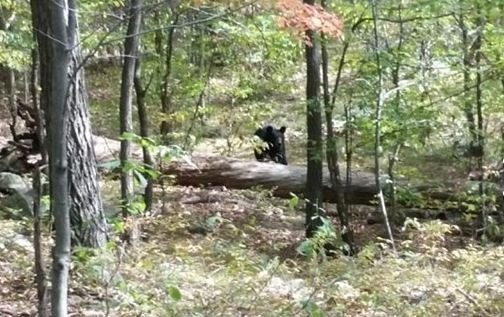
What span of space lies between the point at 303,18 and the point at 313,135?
2417 mm

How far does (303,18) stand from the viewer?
6.70 m

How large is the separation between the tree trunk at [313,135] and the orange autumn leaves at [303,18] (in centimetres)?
100

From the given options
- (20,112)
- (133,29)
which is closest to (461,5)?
(133,29)

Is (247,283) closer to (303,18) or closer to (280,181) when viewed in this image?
(303,18)

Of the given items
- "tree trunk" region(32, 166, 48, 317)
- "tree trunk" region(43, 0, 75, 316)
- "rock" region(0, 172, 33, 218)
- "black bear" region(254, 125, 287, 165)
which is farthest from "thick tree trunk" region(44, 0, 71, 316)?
"black bear" region(254, 125, 287, 165)

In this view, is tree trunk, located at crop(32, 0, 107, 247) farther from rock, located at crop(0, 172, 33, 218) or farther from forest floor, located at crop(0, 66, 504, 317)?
rock, located at crop(0, 172, 33, 218)

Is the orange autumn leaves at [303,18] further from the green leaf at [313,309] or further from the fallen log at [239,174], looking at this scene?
the fallen log at [239,174]

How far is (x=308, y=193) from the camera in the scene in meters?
9.12

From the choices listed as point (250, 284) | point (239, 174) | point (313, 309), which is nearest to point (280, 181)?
point (239, 174)

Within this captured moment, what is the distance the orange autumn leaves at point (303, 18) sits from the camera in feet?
22.0

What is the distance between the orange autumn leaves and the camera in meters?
6.70

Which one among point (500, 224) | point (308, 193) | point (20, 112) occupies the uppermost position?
point (20, 112)

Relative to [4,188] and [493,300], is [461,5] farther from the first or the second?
[4,188]

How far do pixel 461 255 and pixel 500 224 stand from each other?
4269mm
